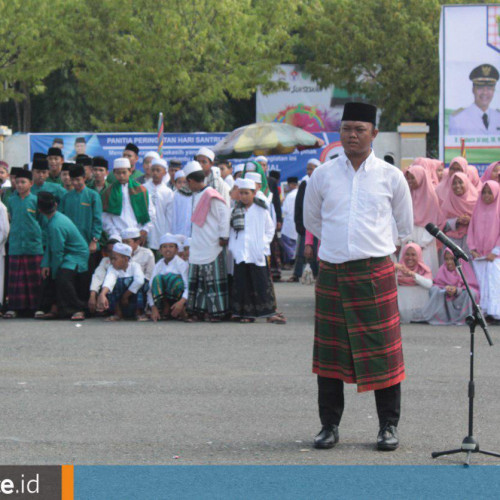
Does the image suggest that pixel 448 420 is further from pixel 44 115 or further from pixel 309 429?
pixel 44 115

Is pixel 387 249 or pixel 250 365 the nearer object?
pixel 387 249

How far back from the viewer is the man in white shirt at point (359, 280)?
648 centimetres

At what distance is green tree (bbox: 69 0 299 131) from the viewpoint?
32062mm

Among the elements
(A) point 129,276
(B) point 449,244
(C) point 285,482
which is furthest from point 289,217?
(C) point 285,482

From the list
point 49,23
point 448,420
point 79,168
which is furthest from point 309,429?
point 49,23

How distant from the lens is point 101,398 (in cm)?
818

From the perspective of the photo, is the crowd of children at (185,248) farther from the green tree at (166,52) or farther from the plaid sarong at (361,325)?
the green tree at (166,52)

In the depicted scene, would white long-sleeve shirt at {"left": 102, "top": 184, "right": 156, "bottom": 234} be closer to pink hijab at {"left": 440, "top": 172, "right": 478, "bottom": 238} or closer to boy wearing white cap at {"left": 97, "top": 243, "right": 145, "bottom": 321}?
boy wearing white cap at {"left": 97, "top": 243, "right": 145, "bottom": 321}

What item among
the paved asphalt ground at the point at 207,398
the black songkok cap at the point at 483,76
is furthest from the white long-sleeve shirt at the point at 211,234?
the black songkok cap at the point at 483,76

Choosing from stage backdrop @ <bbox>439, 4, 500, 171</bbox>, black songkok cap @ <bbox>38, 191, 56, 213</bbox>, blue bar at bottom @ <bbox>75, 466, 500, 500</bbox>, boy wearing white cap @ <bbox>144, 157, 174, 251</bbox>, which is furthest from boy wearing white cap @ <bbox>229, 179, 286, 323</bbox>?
stage backdrop @ <bbox>439, 4, 500, 171</bbox>

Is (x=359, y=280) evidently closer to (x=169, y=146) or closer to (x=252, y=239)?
(x=252, y=239)

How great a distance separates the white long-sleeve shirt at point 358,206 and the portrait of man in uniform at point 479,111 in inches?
596

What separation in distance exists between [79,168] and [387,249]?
7440mm

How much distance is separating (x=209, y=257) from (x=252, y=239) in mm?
530
